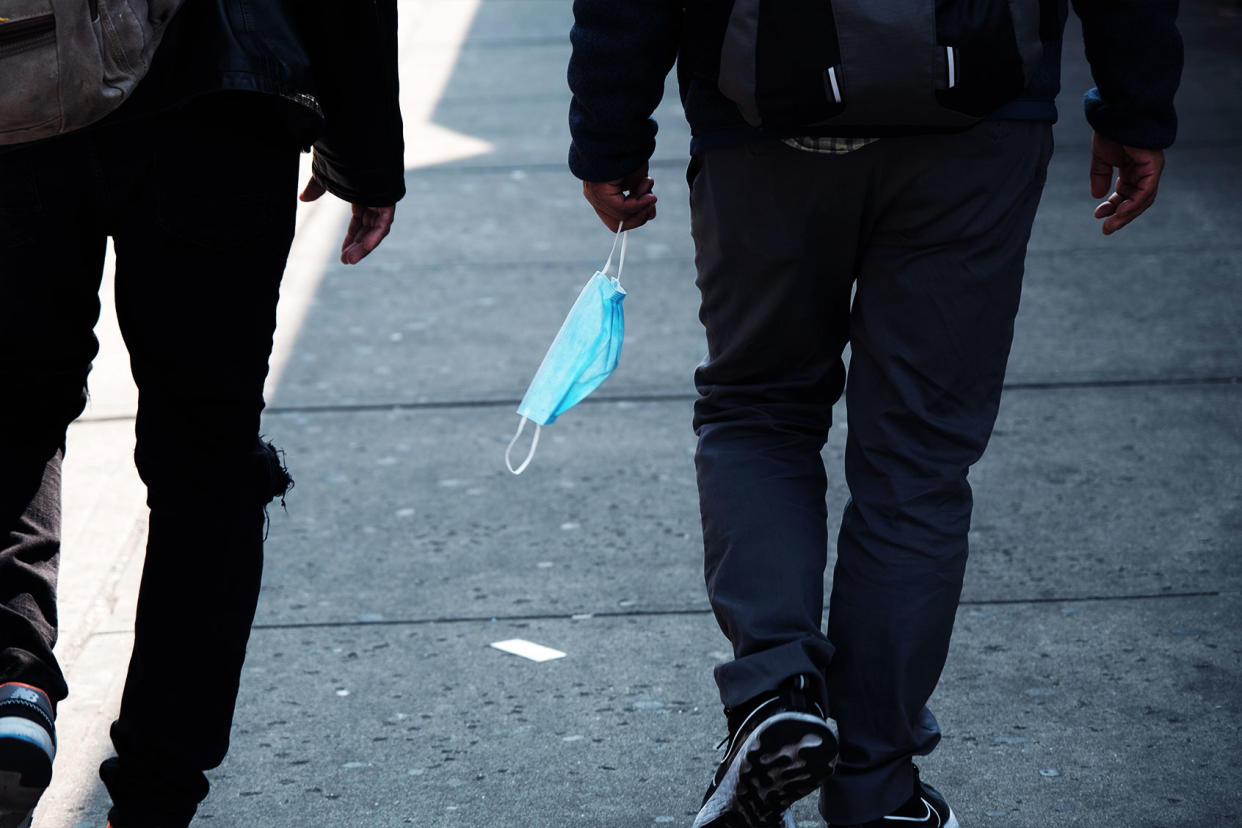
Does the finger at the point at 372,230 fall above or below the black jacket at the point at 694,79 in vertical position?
below

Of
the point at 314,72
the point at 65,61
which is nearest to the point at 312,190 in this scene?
the point at 314,72

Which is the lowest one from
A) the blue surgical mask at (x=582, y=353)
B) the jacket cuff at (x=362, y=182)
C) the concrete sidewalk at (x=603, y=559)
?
the concrete sidewalk at (x=603, y=559)

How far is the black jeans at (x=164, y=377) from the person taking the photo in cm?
206

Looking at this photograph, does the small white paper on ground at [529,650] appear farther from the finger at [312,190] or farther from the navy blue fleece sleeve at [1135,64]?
the navy blue fleece sleeve at [1135,64]

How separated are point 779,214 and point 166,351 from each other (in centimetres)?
86

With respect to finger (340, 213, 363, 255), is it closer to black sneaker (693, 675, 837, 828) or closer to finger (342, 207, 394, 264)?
finger (342, 207, 394, 264)

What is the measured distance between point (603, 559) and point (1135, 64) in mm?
1730

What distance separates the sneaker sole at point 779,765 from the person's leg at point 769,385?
0.12 m

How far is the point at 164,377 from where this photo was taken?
2174 millimetres

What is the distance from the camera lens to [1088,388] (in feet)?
14.9

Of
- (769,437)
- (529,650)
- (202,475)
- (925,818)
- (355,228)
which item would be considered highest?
(355,228)

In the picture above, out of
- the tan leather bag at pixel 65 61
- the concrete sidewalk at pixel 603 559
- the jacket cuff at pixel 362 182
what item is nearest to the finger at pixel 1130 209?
the concrete sidewalk at pixel 603 559

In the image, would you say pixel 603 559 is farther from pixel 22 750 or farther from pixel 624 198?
pixel 22 750

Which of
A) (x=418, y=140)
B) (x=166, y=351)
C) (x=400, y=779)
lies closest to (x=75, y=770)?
(x=400, y=779)
